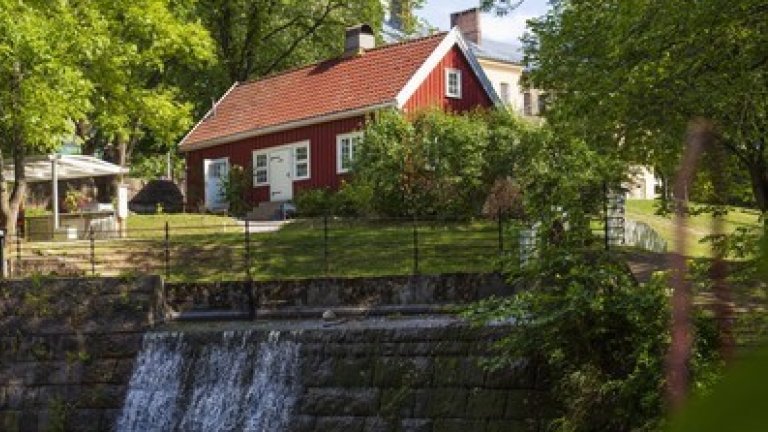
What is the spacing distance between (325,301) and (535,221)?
808cm

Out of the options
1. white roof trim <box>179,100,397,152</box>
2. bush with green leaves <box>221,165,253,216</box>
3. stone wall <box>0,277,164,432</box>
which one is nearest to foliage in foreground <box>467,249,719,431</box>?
stone wall <box>0,277,164,432</box>

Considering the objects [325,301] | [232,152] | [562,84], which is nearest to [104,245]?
[325,301]

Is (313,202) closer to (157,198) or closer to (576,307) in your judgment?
(157,198)

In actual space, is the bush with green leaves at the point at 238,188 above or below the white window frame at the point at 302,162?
below

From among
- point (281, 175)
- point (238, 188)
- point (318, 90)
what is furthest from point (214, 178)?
point (318, 90)

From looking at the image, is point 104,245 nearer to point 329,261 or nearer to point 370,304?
point 329,261

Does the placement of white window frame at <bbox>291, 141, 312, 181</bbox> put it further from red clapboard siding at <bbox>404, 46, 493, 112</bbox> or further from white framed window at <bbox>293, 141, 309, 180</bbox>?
red clapboard siding at <bbox>404, 46, 493, 112</bbox>

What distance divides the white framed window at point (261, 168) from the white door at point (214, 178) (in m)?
1.54

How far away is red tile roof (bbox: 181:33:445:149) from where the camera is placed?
31906 millimetres

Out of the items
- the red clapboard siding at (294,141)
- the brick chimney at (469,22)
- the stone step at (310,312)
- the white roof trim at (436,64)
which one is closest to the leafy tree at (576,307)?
the stone step at (310,312)

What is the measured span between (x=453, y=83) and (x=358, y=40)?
12.8 ft

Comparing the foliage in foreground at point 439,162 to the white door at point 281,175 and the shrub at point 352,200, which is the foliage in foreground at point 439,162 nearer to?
the shrub at point 352,200

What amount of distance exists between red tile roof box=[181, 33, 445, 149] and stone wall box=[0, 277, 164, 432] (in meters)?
15.1

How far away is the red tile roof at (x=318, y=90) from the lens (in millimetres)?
31906
